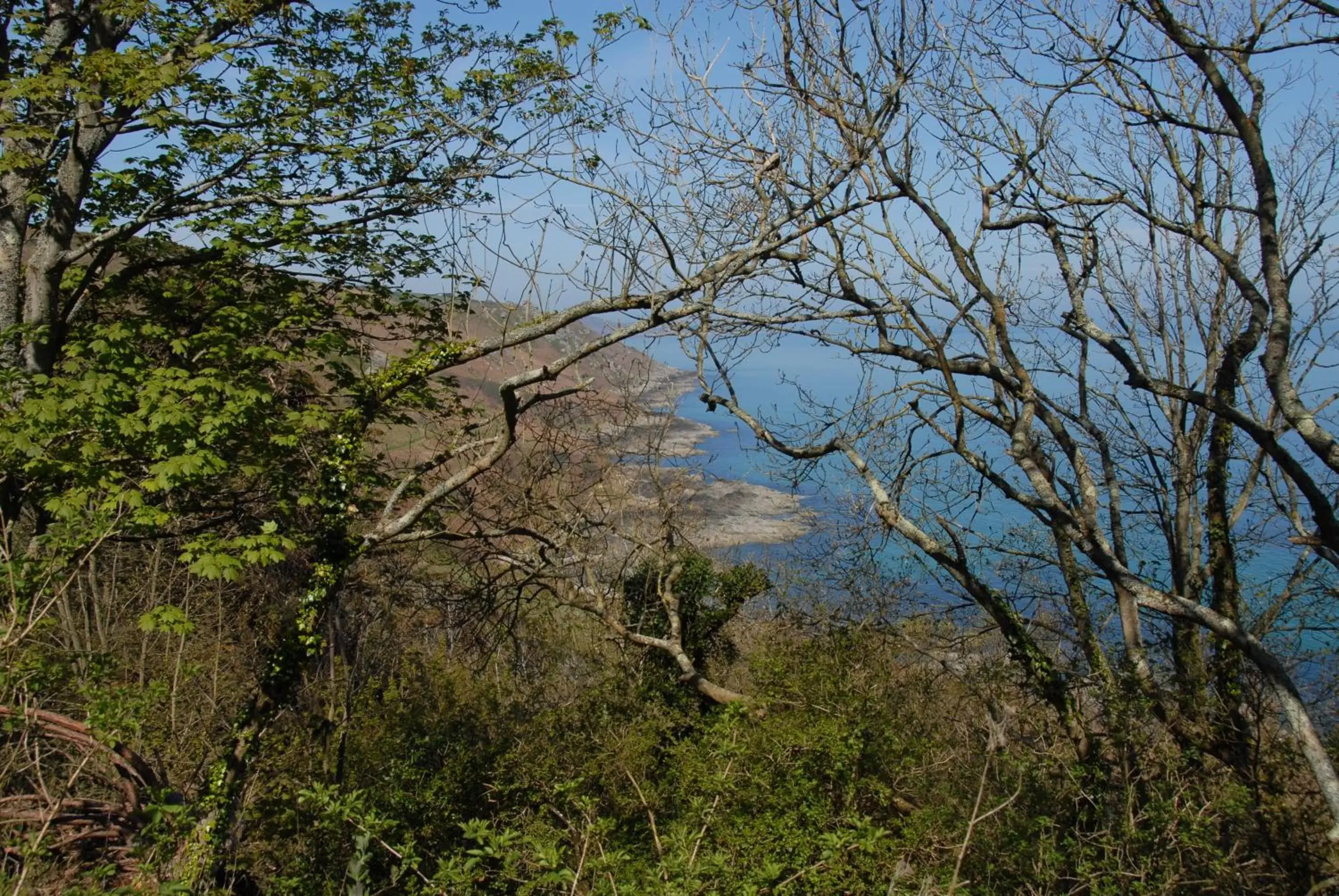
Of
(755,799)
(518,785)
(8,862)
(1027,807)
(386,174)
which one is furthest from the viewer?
(386,174)

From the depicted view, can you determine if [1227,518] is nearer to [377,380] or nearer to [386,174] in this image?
[377,380]

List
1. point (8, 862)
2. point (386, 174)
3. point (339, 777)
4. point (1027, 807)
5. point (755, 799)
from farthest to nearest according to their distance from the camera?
point (386, 174), point (339, 777), point (755, 799), point (1027, 807), point (8, 862)

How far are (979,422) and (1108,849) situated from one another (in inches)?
155

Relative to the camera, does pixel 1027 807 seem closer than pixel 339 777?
Yes

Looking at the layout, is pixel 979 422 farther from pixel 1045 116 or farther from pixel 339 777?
pixel 339 777

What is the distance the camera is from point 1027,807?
557 centimetres

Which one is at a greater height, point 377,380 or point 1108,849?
point 377,380

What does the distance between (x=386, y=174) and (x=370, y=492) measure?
10.8 feet

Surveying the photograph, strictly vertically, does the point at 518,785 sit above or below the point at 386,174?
below

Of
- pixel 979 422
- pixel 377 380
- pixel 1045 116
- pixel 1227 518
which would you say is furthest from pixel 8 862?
pixel 1227 518

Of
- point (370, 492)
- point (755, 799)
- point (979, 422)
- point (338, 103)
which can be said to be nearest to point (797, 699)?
point (755, 799)

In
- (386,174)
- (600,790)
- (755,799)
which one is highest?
(386,174)

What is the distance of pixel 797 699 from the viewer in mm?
7918

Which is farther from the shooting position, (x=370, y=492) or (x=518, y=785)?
(x=370, y=492)
